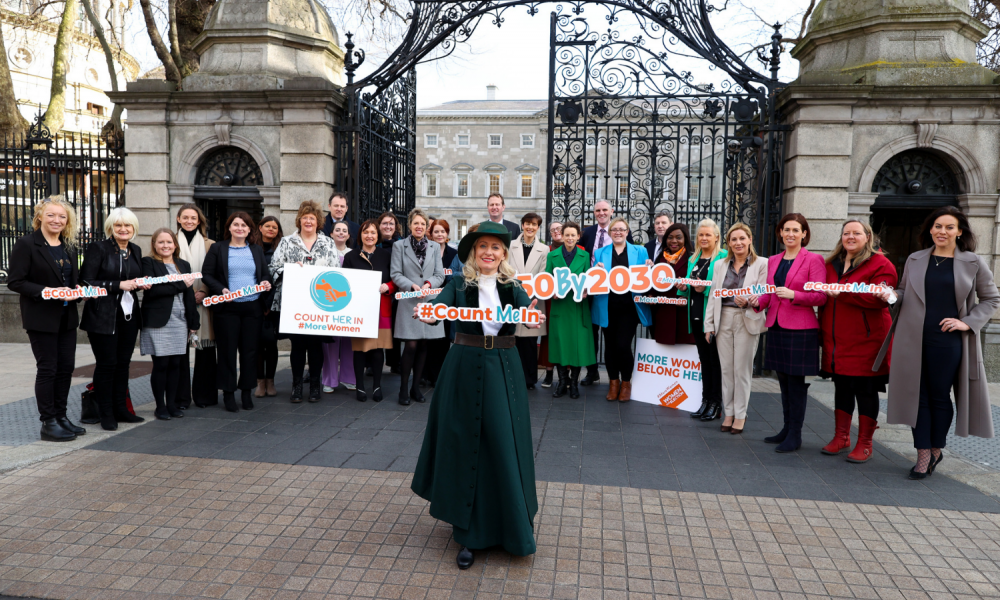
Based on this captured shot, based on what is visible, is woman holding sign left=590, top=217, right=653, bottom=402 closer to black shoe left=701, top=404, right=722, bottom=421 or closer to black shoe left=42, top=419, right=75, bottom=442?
black shoe left=701, top=404, right=722, bottom=421

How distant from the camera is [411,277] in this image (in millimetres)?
7336

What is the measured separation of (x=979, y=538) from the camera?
13.3 feet

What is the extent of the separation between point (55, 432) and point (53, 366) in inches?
22.6

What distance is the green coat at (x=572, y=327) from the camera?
25.0 feet

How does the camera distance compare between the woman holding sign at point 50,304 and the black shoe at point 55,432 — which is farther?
the black shoe at point 55,432

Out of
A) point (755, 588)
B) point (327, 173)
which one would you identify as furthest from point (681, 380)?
point (327, 173)

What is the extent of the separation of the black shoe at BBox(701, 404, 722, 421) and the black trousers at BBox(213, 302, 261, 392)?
4.79 m

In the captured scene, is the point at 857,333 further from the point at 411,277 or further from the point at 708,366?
the point at 411,277

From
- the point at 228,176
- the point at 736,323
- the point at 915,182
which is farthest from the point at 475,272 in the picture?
the point at 915,182

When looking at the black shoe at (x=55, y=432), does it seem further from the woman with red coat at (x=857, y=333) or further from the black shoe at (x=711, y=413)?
the woman with red coat at (x=857, y=333)

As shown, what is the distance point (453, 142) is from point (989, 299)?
54897 mm

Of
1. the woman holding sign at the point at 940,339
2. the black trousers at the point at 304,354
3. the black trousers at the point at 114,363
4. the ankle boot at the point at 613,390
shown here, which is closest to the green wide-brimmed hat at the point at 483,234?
the woman holding sign at the point at 940,339

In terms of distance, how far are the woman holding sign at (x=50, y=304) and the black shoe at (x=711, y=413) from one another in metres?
6.01

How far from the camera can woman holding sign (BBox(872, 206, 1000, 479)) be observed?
4.99m
